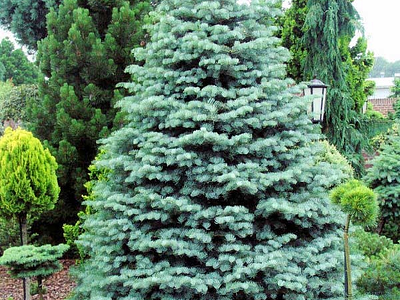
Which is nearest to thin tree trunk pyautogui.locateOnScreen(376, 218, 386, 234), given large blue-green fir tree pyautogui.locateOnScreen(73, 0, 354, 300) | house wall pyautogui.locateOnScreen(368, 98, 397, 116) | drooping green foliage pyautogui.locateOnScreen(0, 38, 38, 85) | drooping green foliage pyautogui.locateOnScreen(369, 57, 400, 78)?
large blue-green fir tree pyautogui.locateOnScreen(73, 0, 354, 300)

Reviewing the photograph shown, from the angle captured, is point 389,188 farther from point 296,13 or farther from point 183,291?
point 183,291

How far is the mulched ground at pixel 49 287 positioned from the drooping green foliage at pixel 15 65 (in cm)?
1777

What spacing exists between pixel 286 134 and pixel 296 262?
1030 millimetres

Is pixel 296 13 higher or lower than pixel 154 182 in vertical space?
higher

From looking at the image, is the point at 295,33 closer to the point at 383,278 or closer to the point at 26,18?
the point at 383,278

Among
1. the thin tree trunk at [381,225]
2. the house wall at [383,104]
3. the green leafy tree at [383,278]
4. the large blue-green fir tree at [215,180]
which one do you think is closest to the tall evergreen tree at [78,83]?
the large blue-green fir tree at [215,180]

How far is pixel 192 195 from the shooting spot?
335 cm

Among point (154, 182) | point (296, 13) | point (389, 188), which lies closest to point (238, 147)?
point (154, 182)

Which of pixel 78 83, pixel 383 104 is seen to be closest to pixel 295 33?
pixel 78 83

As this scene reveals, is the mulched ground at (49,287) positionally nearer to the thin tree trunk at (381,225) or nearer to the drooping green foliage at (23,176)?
the drooping green foliage at (23,176)

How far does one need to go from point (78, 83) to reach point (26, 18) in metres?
4.90

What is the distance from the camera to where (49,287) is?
18.6 feet

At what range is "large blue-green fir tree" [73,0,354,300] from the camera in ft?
10.8

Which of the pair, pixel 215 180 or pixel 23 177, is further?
pixel 23 177
